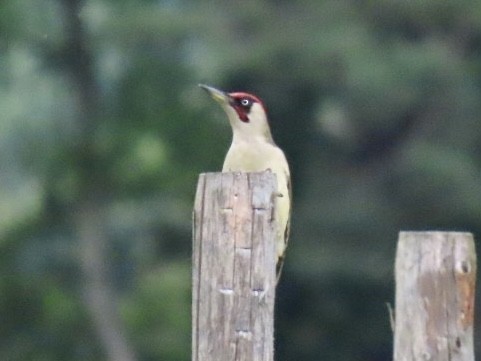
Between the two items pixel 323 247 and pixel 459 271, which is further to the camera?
pixel 323 247

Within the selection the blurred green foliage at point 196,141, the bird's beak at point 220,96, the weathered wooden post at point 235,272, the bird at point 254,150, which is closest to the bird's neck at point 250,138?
the bird at point 254,150

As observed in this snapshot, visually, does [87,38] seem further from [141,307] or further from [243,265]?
[243,265]

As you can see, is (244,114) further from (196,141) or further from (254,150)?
(196,141)

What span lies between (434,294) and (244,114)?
11.1ft

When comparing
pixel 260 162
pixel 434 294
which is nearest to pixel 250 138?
pixel 260 162

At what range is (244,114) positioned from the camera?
25.4 ft

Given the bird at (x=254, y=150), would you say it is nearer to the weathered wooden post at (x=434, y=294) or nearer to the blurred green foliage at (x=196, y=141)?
the weathered wooden post at (x=434, y=294)

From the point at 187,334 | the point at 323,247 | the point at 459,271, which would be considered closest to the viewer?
the point at 459,271

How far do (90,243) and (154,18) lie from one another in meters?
2.00

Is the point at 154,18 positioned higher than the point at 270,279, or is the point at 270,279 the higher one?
the point at 154,18

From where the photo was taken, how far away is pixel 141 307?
677 inches

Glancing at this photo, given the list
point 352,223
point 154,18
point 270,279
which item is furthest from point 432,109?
point 270,279

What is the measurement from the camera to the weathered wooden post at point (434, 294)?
173 inches

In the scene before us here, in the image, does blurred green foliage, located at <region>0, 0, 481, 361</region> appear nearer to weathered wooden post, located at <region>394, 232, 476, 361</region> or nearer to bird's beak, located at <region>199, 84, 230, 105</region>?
bird's beak, located at <region>199, 84, 230, 105</region>
